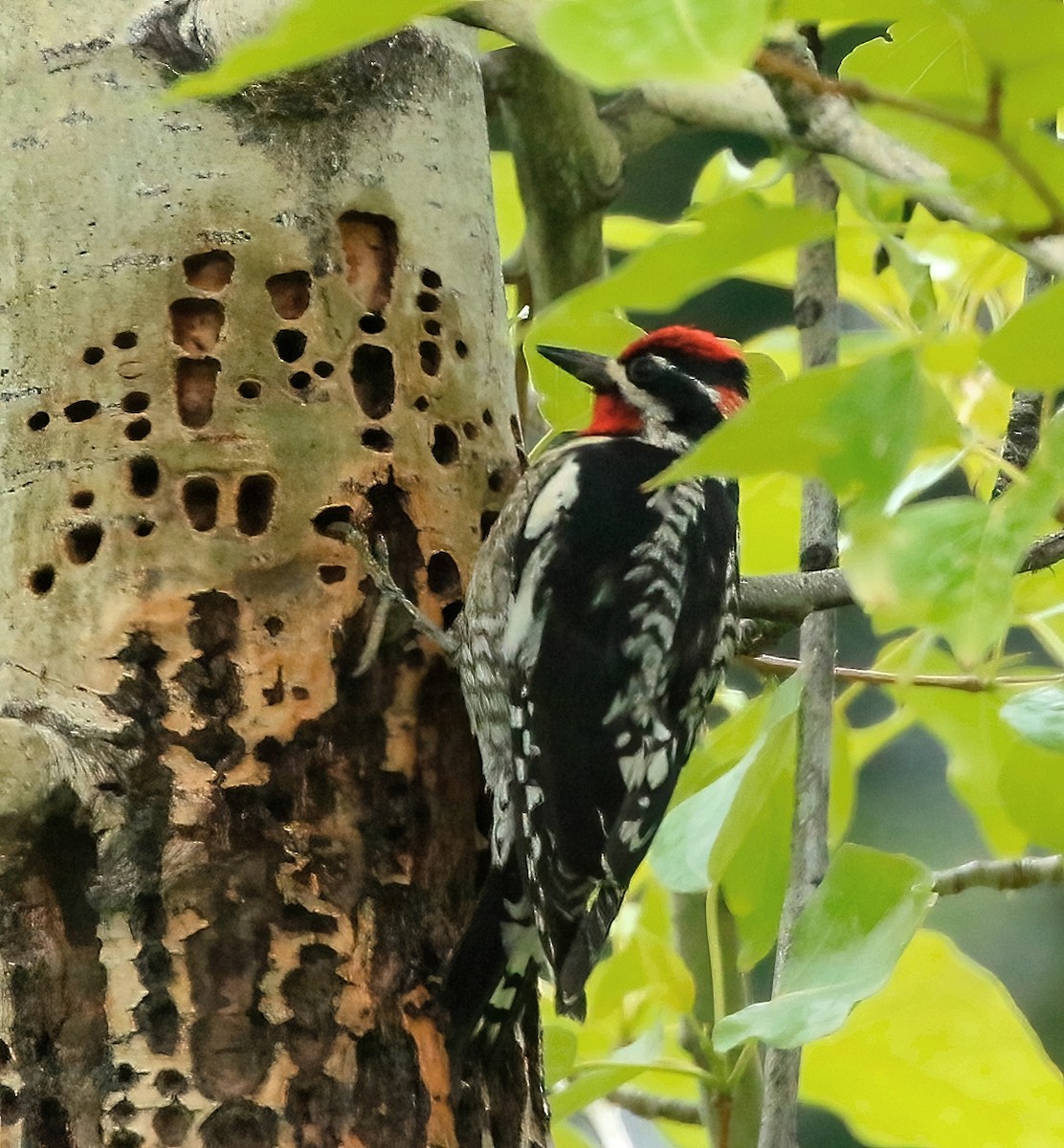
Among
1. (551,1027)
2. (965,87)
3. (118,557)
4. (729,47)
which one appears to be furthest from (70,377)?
(729,47)

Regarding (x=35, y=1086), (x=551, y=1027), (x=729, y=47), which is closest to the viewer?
(x=729, y=47)

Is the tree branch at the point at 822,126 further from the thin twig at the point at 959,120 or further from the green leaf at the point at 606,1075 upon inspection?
the green leaf at the point at 606,1075

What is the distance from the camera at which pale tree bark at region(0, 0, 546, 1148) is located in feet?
4.13

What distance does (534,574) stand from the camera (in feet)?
5.59

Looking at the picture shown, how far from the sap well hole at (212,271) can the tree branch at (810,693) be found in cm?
57

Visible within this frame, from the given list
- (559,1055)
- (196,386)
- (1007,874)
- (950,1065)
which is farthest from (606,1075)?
(196,386)

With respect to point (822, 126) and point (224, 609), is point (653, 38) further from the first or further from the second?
point (224, 609)

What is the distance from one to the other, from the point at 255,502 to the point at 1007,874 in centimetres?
78

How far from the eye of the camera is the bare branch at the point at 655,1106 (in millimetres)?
1702

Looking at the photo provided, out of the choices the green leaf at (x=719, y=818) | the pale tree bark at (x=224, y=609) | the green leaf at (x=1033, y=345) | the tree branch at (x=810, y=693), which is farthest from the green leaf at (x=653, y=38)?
the pale tree bark at (x=224, y=609)

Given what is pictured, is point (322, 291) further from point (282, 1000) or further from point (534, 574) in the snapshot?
point (282, 1000)

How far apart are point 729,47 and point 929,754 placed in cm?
618

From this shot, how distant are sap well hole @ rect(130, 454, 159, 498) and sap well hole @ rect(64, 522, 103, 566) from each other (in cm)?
5

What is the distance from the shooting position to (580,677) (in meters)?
1.71
